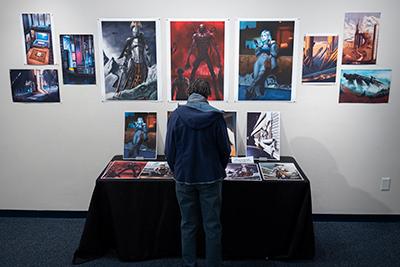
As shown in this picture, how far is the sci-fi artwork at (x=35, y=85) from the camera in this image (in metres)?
2.99

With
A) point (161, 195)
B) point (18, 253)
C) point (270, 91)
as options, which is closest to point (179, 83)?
point (270, 91)

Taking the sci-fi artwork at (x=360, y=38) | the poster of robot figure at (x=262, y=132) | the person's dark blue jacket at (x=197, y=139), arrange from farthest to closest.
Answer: the poster of robot figure at (x=262, y=132), the sci-fi artwork at (x=360, y=38), the person's dark blue jacket at (x=197, y=139)

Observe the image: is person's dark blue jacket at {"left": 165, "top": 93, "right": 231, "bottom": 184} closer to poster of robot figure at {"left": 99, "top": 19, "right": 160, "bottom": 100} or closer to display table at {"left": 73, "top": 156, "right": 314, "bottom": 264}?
display table at {"left": 73, "top": 156, "right": 314, "bottom": 264}

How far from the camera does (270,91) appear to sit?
2949mm

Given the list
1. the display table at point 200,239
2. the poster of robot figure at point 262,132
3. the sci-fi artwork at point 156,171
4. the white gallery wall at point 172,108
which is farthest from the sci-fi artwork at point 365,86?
the sci-fi artwork at point 156,171

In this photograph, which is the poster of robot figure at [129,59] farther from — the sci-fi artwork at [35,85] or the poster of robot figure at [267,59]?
the poster of robot figure at [267,59]

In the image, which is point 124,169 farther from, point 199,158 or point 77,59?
point 77,59

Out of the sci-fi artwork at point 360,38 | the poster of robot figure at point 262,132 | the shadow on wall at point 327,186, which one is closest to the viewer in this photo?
the sci-fi artwork at point 360,38

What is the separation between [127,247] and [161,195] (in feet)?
1.56

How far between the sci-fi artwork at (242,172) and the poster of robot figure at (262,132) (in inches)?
8.0

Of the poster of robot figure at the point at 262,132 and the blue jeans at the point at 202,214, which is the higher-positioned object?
the poster of robot figure at the point at 262,132

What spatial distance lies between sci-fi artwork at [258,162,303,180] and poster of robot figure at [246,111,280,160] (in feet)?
0.54

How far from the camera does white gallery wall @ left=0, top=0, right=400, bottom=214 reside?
284cm

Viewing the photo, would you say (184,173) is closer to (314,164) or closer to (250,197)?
(250,197)
